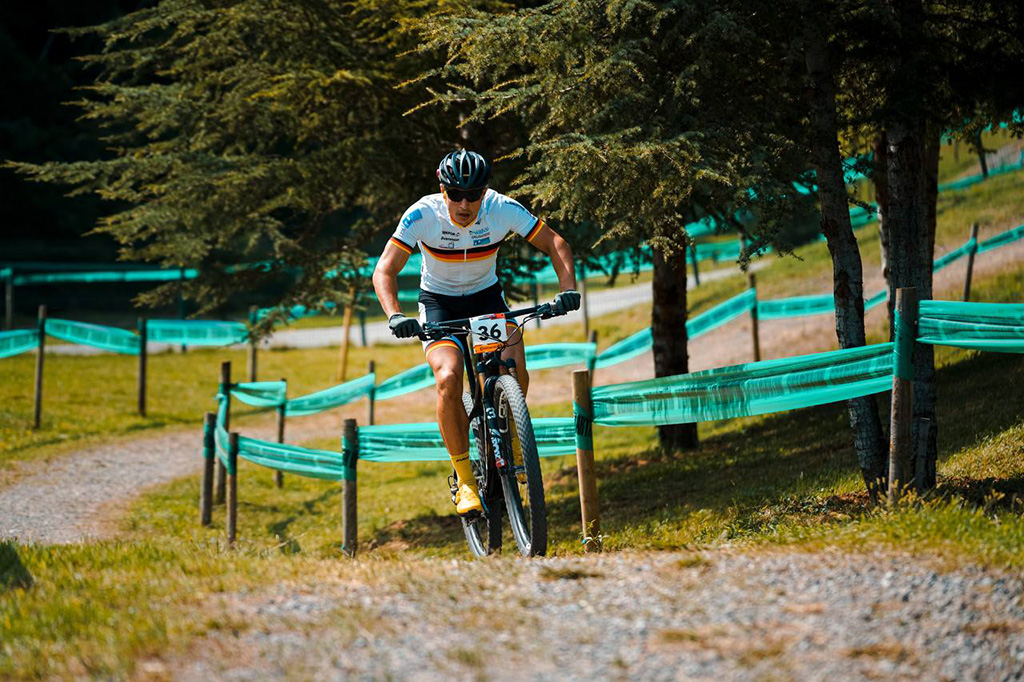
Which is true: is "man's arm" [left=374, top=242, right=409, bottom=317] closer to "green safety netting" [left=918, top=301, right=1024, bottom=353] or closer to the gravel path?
the gravel path

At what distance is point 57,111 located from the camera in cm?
3691

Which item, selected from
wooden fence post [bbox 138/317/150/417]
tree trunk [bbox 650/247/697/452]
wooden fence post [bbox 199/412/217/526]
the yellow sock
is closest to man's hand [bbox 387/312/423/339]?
the yellow sock

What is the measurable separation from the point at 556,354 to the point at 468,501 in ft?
31.2

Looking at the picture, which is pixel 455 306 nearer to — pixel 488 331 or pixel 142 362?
pixel 488 331

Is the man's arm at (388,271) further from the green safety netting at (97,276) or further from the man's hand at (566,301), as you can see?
the green safety netting at (97,276)

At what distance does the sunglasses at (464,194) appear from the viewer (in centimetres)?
667

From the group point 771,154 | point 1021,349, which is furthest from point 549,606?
A: point 771,154

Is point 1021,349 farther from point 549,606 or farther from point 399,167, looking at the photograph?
point 399,167

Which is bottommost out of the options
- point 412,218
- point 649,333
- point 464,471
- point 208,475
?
point 208,475

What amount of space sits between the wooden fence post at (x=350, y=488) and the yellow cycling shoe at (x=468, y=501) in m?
2.33

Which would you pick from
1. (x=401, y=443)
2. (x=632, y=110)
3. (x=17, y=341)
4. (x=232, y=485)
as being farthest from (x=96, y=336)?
(x=632, y=110)

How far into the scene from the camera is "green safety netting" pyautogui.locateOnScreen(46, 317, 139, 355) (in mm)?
19156

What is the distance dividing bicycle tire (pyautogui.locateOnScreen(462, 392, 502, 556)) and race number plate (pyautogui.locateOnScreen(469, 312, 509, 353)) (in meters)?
0.50

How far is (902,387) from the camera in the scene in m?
6.66
